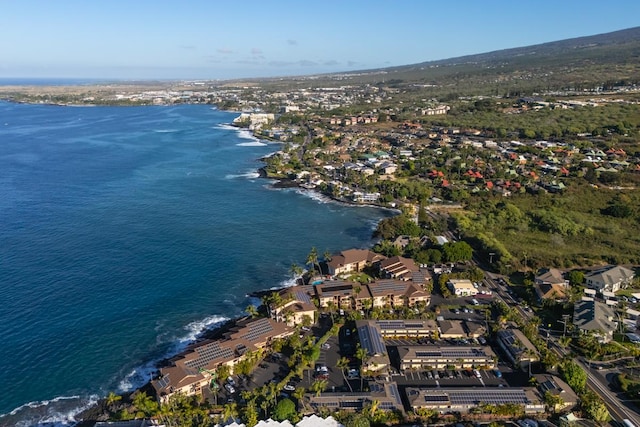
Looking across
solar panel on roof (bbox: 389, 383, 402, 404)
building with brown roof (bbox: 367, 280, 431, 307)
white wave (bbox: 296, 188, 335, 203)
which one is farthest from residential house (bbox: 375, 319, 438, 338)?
white wave (bbox: 296, 188, 335, 203)

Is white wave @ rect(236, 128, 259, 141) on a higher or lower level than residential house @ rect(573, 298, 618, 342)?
higher

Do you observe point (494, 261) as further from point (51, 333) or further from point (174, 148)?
point (174, 148)

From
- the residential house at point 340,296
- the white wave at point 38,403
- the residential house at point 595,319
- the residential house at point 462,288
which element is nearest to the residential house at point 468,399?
the residential house at point 595,319

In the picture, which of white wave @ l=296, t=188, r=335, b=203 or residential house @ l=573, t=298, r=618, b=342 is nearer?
residential house @ l=573, t=298, r=618, b=342

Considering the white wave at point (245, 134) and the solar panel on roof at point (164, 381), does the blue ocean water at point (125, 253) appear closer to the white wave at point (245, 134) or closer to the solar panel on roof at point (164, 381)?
the solar panel on roof at point (164, 381)

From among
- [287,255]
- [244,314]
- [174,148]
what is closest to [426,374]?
[244,314]

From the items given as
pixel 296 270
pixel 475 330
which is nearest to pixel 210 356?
pixel 296 270

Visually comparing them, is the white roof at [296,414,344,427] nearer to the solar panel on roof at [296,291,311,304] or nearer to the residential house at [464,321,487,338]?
the solar panel on roof at [296,291,311,304]
